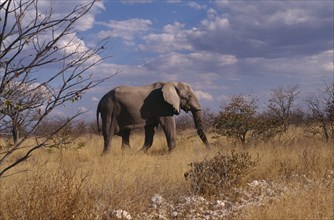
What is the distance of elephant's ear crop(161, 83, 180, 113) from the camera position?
576 inches

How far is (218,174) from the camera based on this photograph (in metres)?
6.84

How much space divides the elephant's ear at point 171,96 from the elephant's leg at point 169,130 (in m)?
0.44

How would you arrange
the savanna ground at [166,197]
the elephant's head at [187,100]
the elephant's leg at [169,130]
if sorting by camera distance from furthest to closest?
the elephant's head at [187,100]
the elephant's leg at [169,130]
the savanna ground at [166,197]

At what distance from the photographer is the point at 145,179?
7.38 metres

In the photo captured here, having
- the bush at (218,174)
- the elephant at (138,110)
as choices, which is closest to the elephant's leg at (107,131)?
the elephant at (138,110)

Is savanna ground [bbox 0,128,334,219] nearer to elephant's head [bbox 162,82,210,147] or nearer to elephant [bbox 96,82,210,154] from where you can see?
elephant [bbox 96,82,210,154]

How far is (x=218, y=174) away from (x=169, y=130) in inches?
309

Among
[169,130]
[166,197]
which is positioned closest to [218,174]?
[166,197]

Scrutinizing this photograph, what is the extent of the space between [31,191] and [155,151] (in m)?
9.88

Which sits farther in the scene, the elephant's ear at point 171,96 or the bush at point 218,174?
the elephant's ear at point 171,96

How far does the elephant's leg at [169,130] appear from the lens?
14.6 m

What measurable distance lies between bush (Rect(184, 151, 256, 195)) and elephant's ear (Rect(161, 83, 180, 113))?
721cm

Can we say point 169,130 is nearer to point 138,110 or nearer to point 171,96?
point 171,96

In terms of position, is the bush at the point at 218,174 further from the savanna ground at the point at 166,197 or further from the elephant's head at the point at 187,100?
the elephant's head at the point at 187,100
